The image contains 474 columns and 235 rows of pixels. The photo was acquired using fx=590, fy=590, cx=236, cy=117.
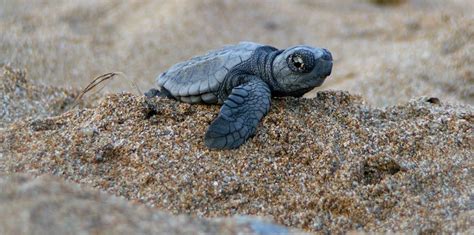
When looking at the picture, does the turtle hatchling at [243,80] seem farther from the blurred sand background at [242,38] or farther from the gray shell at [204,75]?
the blurred sand background at [242,38]

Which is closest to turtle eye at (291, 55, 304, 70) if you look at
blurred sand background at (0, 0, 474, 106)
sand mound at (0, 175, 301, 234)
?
sand mound at (0, 175, 301, 234)

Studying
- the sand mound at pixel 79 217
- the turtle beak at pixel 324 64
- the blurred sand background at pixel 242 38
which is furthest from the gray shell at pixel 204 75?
the blurred sand background at pixel 242 38

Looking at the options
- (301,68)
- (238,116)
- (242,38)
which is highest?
(301,68)

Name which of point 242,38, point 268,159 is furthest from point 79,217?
point 242,38

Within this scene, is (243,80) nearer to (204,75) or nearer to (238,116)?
(204,75)

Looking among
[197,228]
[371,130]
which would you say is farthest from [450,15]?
[197,228]

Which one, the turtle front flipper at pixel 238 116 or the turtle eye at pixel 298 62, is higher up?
the turtle eye at pixel 298 62

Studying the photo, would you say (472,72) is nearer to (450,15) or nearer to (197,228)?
(450,15)
